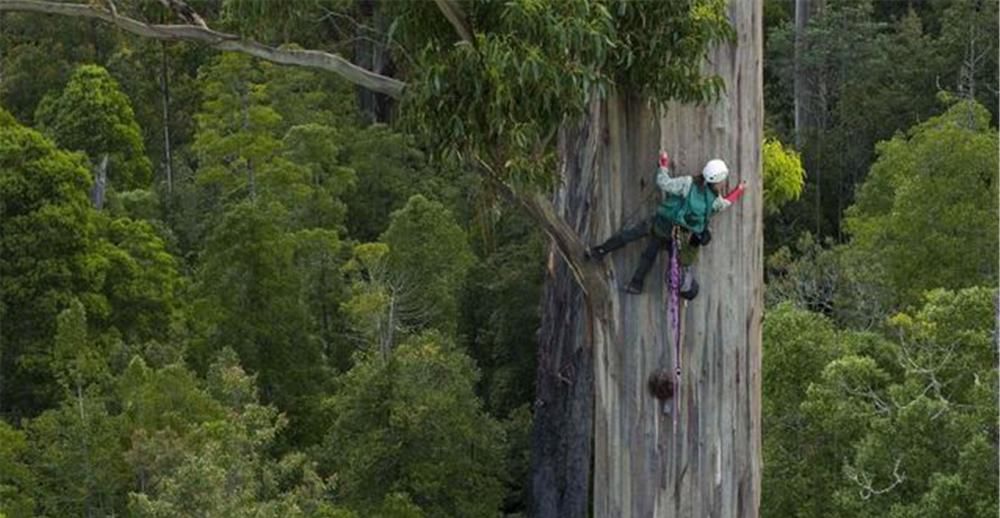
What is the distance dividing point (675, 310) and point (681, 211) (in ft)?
1.25

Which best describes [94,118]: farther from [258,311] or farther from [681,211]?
[681,211]

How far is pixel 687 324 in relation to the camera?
6113 mm

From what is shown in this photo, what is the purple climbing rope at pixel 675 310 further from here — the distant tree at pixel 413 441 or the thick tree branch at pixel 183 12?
the distant tree at pixel 413 441

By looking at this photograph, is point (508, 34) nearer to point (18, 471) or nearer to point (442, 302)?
point (18, 471)

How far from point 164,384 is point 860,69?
15.2 meters

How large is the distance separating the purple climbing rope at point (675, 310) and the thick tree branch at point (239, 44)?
1081 millimetres

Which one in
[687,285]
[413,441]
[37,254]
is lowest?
[413,441]

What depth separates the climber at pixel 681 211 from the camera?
19.3 ft

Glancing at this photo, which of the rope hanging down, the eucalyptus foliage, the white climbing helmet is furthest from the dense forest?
the white climbing helmet

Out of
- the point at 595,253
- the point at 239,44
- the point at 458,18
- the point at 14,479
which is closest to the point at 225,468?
the point at 14,479

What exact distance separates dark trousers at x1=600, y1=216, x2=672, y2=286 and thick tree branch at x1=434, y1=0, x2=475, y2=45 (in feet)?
3.16

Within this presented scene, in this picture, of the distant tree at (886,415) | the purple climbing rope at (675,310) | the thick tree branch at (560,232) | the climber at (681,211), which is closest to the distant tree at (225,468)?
the distant tree at (886,415)

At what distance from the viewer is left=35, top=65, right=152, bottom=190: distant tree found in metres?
24.4

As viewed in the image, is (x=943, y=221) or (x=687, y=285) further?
(x=943, y=221)
